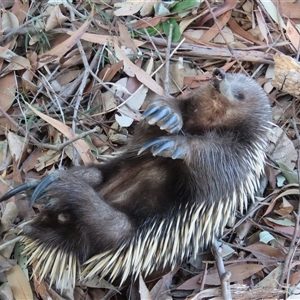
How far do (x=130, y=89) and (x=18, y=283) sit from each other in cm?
125

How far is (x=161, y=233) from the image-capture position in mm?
2346

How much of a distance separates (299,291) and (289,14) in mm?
1715

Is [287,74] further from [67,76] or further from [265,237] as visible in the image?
[67,76]

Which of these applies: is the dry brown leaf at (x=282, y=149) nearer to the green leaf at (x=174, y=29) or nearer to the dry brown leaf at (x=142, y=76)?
the dry brown leaf at (x=142, y=76)

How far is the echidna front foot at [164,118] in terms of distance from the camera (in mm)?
2320

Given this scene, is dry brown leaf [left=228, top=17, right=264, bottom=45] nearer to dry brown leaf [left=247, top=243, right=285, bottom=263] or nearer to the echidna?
the echidna

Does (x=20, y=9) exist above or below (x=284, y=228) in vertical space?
above

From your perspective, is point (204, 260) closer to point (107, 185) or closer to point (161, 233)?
point (161, 233)

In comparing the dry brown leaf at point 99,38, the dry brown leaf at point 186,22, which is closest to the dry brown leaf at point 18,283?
the dry brown leaf at point 99,38

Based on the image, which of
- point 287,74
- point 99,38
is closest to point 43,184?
point 99,38

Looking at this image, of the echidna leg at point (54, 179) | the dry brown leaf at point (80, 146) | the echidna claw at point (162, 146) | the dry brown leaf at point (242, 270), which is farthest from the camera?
the dry brown leaf at point (80, 146)

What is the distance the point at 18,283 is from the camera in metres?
2.60

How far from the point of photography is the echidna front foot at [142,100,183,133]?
2.32 metres

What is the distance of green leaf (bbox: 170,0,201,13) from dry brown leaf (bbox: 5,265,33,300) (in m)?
1.75
